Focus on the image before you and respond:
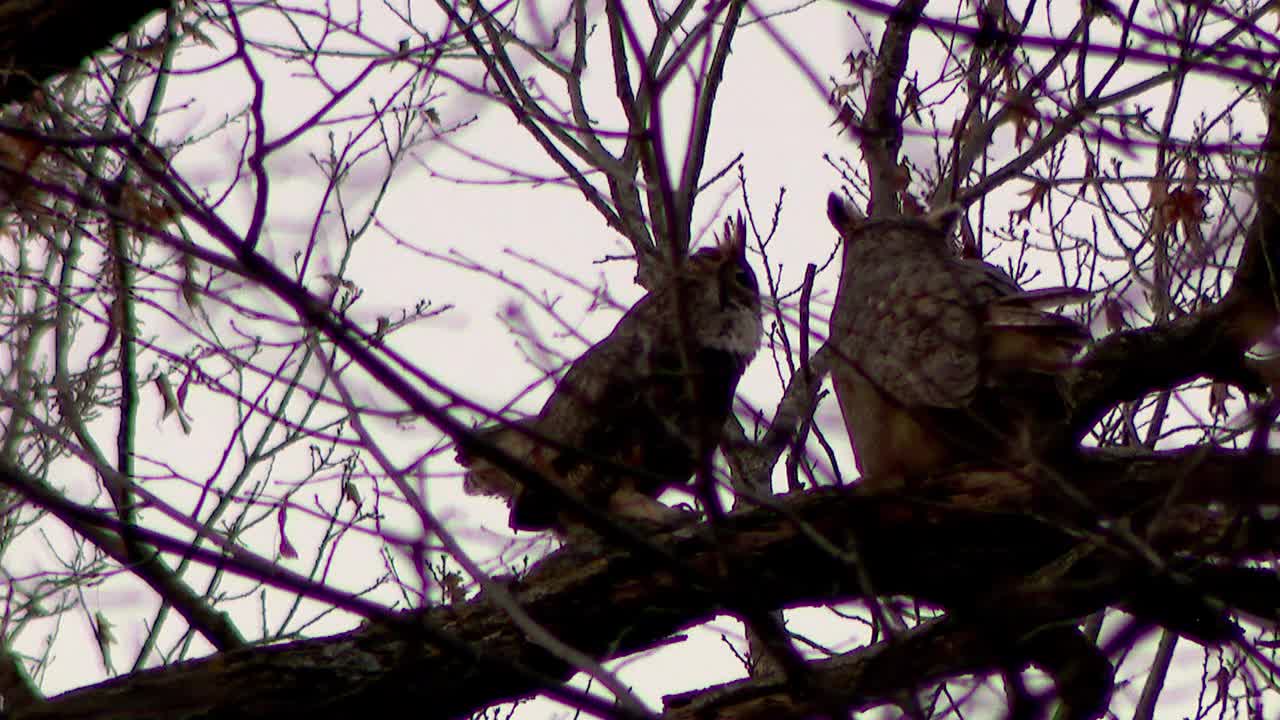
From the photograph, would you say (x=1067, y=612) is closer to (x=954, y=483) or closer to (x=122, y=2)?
(x=954, y=483)

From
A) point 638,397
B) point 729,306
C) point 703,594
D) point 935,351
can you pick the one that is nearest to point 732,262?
point 729,306

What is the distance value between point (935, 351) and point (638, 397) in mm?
1130

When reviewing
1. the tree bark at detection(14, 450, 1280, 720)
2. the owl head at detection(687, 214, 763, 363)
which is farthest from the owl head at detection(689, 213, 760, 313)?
the tree bark at detection(14, 450, 1280, 720)

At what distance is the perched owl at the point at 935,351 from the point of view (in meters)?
4.04

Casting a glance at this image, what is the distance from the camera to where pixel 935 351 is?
4367mm

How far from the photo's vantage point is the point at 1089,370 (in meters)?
4.51

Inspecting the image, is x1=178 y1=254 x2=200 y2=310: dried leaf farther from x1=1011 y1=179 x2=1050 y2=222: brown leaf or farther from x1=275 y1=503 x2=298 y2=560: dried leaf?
x1=1011 y1=179 x2=1050 y2=222: brown leaf

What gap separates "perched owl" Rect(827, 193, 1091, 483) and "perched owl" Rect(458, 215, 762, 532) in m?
0.47

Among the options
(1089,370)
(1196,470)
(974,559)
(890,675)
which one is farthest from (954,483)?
(890,675)

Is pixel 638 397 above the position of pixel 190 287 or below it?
above

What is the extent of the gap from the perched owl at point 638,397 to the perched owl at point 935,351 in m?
0.47

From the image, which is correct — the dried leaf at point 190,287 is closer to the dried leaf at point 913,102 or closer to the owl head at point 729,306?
the owl head at point 729,306

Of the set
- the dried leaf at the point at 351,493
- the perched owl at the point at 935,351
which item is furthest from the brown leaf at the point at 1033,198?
the dried leaf at the point at 351,493

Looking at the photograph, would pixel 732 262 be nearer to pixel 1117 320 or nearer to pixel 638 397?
pixel 638 397
